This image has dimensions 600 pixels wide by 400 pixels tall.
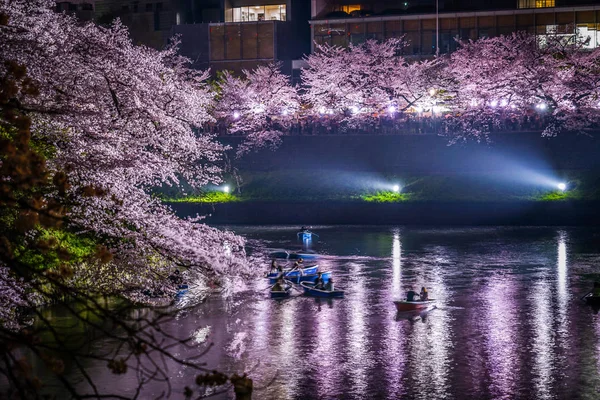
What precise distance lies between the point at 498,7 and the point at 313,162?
2066cm

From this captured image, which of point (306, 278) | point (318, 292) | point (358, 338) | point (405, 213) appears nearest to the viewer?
point (358, 338)

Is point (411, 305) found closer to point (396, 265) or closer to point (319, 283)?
point (319, 283)

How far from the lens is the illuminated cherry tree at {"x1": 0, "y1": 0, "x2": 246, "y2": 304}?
17406 millimetres

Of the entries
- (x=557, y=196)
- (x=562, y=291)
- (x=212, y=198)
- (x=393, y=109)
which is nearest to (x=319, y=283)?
(x=562, y=291)

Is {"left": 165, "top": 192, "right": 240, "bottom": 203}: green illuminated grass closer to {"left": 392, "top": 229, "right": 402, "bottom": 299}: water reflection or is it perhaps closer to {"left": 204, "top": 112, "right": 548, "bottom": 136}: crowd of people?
{"left": 204, "top": 112, "right": 548, "bottom": 136}: crowd of people

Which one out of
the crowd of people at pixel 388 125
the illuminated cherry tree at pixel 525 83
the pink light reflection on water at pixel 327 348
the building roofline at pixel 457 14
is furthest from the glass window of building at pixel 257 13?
the pink light reflection on water at pixel 327 348

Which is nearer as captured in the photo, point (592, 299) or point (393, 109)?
point (592, 299)

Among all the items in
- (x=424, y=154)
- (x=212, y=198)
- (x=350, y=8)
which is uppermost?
(x=350, y=8)

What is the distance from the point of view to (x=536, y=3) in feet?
210

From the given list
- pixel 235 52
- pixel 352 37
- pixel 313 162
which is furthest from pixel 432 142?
pixel 235 52

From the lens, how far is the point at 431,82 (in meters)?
58.1

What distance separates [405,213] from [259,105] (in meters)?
16.7

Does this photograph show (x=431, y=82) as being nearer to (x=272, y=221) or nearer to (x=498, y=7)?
(x=498, y=7)

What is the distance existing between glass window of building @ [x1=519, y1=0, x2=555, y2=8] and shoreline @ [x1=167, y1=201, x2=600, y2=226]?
74.3 ft
